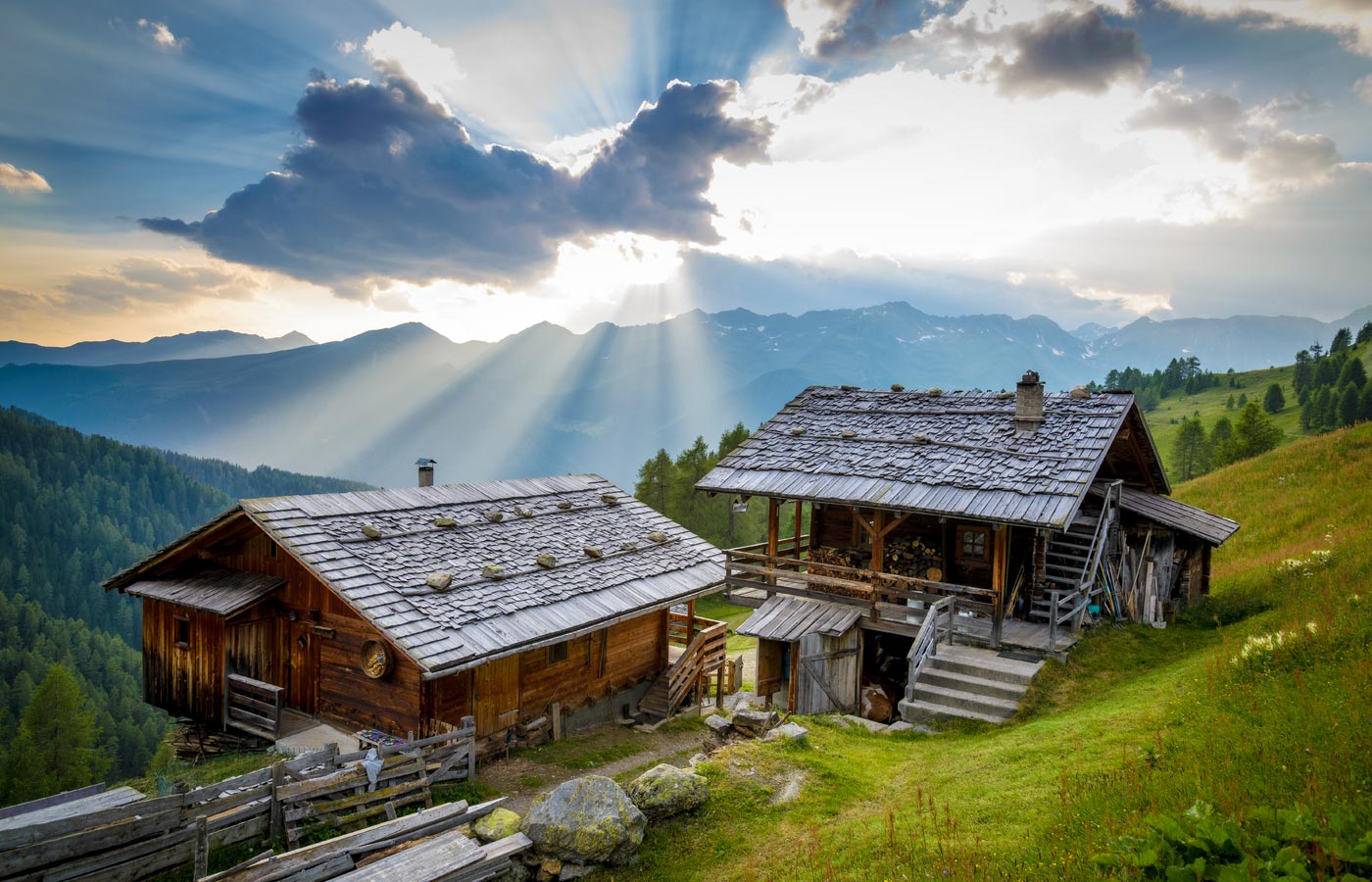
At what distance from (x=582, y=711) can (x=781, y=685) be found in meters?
Answer: 5.00

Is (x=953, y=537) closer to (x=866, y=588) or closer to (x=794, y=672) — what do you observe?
(x=866, y=588)

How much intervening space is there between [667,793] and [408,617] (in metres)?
6.79

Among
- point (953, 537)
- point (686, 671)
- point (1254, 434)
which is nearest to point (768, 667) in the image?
point (686, 671)

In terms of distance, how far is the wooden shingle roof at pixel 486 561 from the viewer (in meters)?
14.8

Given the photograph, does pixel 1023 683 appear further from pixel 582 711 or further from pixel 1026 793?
pixel 582 711

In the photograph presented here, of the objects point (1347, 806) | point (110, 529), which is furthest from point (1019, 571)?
point (110, 529)

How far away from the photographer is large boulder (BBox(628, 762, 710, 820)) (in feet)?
34.2

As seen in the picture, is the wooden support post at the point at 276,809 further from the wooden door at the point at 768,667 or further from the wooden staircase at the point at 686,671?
the wooden door at the point at 768,667

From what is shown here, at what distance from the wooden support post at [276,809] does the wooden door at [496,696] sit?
4.77m

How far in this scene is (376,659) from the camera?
15102 mm

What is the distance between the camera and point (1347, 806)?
5.78 metres

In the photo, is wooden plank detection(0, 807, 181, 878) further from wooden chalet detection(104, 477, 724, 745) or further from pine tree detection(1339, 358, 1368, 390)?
pine tree detection(1339, 358, 1368, 390)

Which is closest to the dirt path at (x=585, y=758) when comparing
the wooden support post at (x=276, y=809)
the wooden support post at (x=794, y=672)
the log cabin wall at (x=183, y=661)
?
the wooden support post at (x=794, y=672)

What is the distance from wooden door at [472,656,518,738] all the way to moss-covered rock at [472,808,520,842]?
4676 mm
